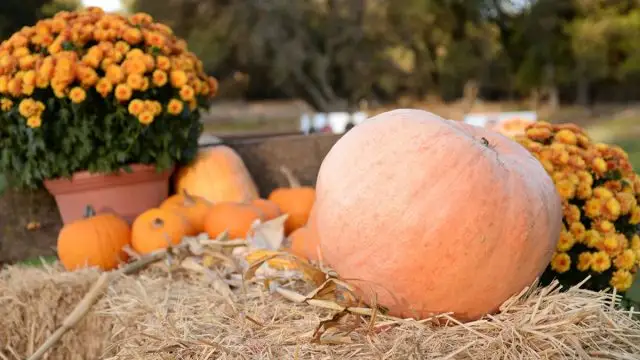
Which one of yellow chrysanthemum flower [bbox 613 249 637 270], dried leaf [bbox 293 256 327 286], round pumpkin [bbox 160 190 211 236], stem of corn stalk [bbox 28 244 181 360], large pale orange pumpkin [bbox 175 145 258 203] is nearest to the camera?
dried leaf [bbox 293 256 327 286]

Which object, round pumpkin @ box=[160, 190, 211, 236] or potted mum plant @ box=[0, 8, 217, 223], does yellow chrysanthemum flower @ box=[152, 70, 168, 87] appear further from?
round pumpkin @ box=[160, 190, 211, 236]

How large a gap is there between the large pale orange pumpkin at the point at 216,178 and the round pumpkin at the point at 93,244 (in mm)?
502

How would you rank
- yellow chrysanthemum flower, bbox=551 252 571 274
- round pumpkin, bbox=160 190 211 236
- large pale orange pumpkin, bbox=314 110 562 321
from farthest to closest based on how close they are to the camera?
1. round pumpkin, bbox=160 190 211 236
2. yellow chrysanthemum flower, bbox=551 252 571 274
3. large pale orange pumpkin, bbox=314 110 562 321

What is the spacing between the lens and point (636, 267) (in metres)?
2.21

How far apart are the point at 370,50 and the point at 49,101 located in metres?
19.0

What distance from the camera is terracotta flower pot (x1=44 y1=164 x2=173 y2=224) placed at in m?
2.56

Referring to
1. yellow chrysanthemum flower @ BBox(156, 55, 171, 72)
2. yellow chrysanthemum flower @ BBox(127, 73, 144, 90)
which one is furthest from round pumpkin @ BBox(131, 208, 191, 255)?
yellow chrysanthemum flower @ BBox(156, 55, 171, 72)

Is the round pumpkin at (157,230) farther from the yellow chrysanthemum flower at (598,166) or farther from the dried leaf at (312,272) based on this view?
the yellow chrysanthemum flower at (598,166)

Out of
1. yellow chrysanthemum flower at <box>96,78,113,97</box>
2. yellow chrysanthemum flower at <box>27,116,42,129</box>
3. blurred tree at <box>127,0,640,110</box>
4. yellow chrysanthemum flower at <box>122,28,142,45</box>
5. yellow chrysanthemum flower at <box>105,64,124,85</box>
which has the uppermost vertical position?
yellow chrysanthemum flower at <box>122,28,142,45</box>

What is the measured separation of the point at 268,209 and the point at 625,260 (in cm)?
131

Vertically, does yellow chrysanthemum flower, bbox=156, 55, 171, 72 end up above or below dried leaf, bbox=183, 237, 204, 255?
above

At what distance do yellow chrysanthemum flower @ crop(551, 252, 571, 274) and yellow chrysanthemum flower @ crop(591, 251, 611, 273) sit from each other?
11cm

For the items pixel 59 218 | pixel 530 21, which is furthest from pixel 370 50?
pixel 59 218

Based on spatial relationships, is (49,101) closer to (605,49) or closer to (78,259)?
(78,259)
